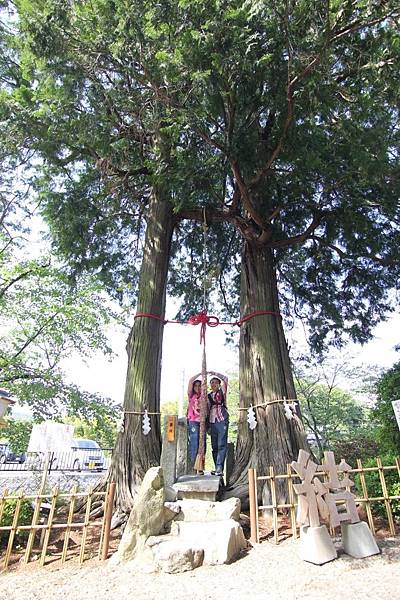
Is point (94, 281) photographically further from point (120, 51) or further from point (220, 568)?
point (220, 568)

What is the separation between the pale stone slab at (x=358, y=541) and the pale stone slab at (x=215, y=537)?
2.67 ft

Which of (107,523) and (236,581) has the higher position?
(107,523)

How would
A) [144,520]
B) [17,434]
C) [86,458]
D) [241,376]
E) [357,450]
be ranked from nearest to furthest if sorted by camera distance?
[144,520]
[241,376]
[17,434]
[357,450]
[86,458]

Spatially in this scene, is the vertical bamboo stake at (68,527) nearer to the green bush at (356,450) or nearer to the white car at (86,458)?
the green bush at (356,450)

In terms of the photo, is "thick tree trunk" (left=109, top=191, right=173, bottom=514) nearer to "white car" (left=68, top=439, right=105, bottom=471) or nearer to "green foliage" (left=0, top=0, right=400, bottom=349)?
"green foliage" (left=0, top=0, right=400, bottom=349)

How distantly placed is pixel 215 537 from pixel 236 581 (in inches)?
16.7

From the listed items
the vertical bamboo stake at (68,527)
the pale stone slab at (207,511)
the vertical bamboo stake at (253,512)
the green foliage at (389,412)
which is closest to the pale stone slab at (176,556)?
the pale stone slab at (207,511)

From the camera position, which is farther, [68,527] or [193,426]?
[193,426]

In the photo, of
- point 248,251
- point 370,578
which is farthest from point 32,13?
point 370,578

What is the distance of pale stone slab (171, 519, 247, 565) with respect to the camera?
2.83 m

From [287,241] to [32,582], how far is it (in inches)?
195

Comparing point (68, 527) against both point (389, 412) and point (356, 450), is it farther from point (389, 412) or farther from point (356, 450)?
point (356, 450)

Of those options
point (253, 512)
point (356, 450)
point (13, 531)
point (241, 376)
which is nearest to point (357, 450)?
point (356, 450)

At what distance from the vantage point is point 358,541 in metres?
2.80
